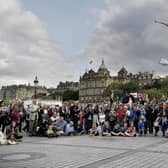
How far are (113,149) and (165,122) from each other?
7.02 meters

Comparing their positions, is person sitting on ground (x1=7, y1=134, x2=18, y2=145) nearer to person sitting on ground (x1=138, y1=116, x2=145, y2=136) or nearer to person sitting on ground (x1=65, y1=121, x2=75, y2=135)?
person sitting on ground (x1=65, y1=121, x2=75, y2=135)

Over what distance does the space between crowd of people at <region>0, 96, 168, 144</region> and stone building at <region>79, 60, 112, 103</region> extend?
140557mm

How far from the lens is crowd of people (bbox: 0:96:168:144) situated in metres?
19.5

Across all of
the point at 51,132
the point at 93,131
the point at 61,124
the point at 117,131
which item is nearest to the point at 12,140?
the point at 51,132

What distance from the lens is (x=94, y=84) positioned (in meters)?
168

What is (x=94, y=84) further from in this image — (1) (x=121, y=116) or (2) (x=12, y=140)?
(2) (x=12, y=140)

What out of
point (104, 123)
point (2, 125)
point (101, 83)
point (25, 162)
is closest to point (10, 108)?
point (2, 125)

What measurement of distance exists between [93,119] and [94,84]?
146875 millimetres

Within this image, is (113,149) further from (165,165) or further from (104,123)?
(104,123)

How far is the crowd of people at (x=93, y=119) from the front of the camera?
64.0 feet

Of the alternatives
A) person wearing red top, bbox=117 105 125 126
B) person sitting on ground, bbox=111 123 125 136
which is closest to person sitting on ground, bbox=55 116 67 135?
person sitting on ground, bbox=111 123 125 136

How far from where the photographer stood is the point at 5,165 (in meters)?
9.39

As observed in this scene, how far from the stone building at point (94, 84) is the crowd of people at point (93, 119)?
140557 millimetres

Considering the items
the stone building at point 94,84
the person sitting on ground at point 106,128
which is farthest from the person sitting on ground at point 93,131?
the stone building at point 94,84
